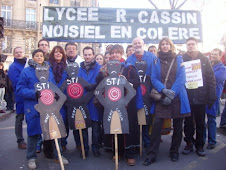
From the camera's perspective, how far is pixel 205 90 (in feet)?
14.6

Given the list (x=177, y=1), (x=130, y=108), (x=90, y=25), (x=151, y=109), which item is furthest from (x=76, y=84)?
(x=177, y=1)

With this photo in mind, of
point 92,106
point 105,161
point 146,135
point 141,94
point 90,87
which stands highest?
point 90,87

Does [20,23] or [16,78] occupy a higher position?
[20,23]

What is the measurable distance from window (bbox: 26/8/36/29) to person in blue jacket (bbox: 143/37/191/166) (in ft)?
107

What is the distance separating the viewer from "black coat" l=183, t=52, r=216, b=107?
4.38 m

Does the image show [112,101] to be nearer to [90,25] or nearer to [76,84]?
[76,84]

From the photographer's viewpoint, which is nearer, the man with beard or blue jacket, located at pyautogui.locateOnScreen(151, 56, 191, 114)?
blue jacket, located at pyautogui.locateOnScreen(151, 56, 191, 114)

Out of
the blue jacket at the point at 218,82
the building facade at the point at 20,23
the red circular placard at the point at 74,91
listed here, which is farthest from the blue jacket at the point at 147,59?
the building facade at the point at 20,23

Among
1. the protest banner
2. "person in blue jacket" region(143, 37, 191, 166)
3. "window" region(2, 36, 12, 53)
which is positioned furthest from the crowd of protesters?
"window" region(2, 36, 12, 53)

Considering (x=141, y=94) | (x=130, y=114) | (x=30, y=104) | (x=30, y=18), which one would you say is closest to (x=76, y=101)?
(x=30, y=104)

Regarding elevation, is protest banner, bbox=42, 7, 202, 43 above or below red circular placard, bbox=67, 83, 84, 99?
above

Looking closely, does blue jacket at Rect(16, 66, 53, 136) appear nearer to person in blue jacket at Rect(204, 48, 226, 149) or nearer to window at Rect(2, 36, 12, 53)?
person in blue jacket at Rect(204, 48, 226, 149)

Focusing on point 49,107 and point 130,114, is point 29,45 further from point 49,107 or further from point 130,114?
point 130,114

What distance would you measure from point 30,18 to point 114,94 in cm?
3342
